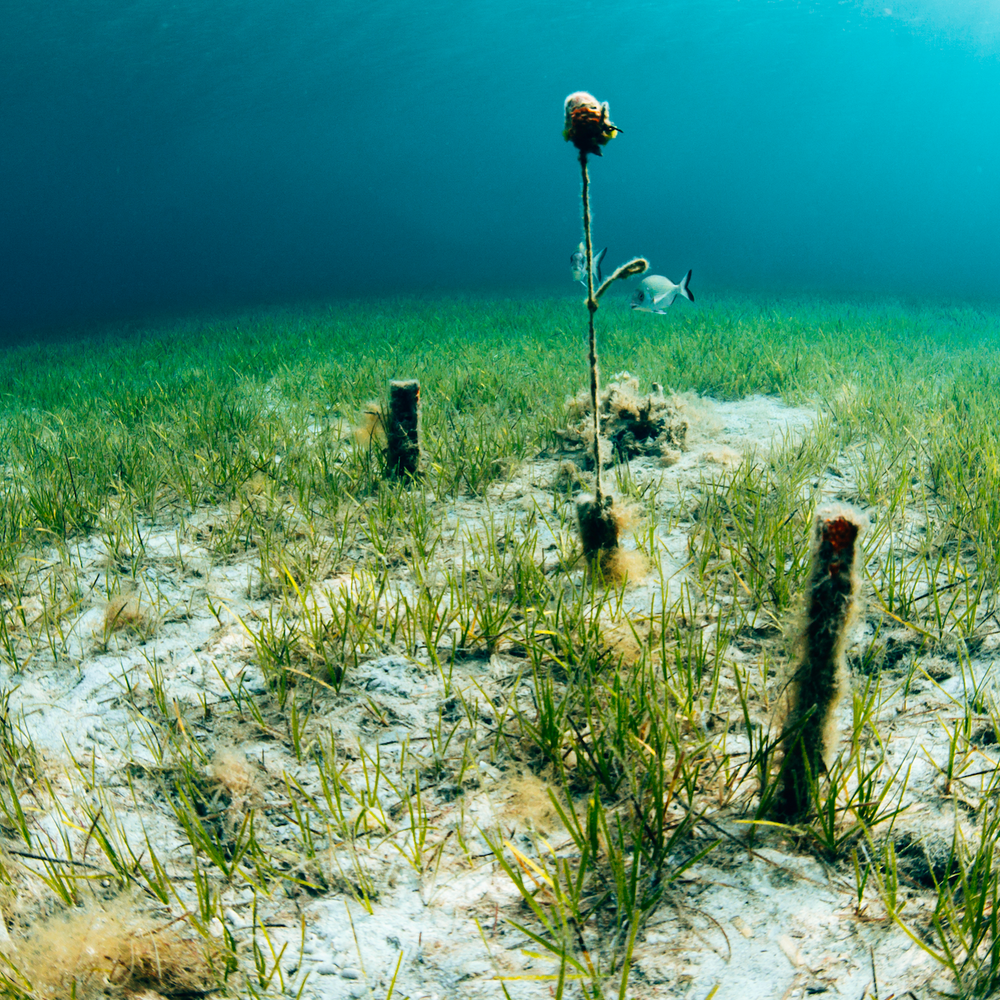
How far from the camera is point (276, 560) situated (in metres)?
3.01

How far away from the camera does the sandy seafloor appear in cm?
135

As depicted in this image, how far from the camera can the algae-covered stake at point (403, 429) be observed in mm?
3711

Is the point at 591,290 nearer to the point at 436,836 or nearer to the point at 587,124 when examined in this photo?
the point at 587,124

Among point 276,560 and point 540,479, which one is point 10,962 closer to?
point 276,560

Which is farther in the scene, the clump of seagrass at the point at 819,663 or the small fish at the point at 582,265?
the small fish at the point at 582,265

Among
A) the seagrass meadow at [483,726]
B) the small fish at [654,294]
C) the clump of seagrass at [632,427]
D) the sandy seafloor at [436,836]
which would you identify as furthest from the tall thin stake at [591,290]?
the clump of seagrass at [632,427]

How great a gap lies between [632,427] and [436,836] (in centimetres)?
→ 364

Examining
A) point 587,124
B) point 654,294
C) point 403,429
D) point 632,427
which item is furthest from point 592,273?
point 632,427

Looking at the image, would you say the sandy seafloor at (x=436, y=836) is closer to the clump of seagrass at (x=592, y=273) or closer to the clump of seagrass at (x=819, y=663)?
the clump of seagrass at (x=819, y=663)

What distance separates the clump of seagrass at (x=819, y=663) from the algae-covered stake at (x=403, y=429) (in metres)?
2.69

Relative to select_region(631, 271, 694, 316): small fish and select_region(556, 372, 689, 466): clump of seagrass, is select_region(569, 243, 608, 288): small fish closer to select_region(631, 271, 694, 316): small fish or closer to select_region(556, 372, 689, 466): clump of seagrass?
select_region(631, 271, 694, 316): small fish

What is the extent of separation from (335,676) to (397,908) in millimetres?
903

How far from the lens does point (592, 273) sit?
7.57 ft

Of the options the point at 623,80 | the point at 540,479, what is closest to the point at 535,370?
the point at 540,479
